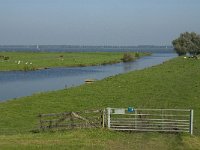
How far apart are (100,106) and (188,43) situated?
128213mm

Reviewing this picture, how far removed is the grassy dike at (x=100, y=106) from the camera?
71.4 feet

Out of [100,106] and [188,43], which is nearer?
[100,106]

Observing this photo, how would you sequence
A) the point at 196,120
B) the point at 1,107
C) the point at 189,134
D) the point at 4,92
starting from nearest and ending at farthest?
the point at 189,134, the point at 196,120, the point at 1,107, the point at 4,92

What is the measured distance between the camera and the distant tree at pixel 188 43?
161762 millimetres

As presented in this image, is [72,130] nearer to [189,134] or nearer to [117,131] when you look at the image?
[117,131]

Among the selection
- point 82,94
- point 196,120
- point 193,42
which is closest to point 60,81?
point 82,94

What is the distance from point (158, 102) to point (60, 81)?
116ft

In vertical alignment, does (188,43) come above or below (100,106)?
above

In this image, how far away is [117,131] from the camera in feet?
81.1

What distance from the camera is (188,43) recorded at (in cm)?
16150

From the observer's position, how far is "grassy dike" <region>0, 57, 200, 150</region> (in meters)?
21.8

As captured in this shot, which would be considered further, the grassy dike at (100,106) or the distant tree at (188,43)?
the distant tree at (188,43)

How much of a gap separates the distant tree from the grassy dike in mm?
100647

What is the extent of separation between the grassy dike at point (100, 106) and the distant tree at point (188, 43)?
10065 centimetres
